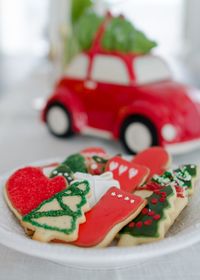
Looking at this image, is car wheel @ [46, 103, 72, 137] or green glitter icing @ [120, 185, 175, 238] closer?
green glitter icing @ [120, 185, 175, 238]

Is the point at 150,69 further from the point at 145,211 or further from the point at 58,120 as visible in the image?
the point at 145,211

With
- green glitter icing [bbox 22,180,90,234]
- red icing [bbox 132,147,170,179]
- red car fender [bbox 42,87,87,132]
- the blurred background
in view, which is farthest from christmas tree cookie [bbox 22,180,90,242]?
red car fender [bbox 42,87,87,132]

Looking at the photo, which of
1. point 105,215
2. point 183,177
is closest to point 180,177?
point 183,177

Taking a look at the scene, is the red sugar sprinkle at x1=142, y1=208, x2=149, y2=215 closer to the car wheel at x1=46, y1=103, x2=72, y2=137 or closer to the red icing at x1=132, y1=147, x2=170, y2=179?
the red icing at x1=132, y1=147, x2=170, y2=179

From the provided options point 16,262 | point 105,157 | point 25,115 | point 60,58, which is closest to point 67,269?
point 16,262

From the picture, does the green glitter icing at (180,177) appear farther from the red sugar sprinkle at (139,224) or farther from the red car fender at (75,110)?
the red car fender at (75,110)

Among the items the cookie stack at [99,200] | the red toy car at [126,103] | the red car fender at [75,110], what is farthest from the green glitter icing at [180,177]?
the red car fender at [75,110]
